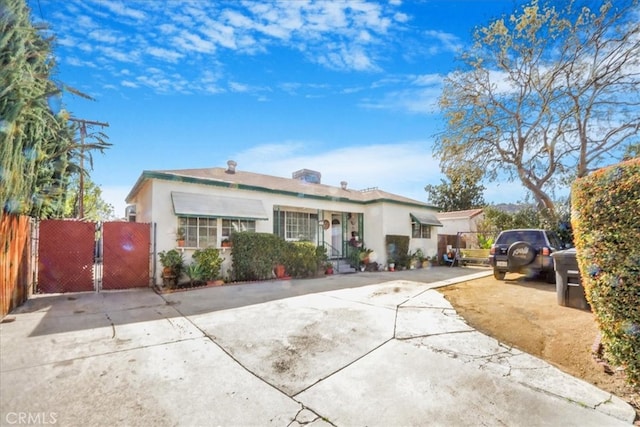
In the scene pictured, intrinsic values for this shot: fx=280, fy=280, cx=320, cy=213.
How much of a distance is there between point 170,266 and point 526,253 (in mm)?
11854

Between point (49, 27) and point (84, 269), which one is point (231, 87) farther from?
point (84, 269)

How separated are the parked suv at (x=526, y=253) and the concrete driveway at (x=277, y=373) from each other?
5668 mm

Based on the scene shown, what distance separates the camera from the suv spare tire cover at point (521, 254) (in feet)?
30.9

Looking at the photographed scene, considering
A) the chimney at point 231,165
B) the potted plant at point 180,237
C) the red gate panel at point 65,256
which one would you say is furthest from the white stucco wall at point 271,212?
the chimney at point 231,165

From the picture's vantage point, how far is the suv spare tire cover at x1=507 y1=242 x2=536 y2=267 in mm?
9406

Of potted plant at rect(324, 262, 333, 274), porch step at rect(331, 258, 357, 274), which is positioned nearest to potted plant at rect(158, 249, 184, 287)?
potted plant at rect(324, 262, 333, 274)

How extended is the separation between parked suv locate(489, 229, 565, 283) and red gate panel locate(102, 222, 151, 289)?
1231 cm

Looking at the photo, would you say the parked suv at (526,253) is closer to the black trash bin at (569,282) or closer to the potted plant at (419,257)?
the black trash bin at (569,282)

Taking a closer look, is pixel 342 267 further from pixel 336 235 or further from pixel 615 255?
pixel 615 255

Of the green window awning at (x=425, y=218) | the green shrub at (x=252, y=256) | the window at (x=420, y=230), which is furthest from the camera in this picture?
the window at (x=420, y=230)

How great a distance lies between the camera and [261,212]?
11.3 m

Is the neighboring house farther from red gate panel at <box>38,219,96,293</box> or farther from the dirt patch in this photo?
the dirt patch

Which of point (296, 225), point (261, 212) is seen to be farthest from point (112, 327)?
point (296, 225)

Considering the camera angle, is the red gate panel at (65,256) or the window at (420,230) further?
the window at (420,230)
